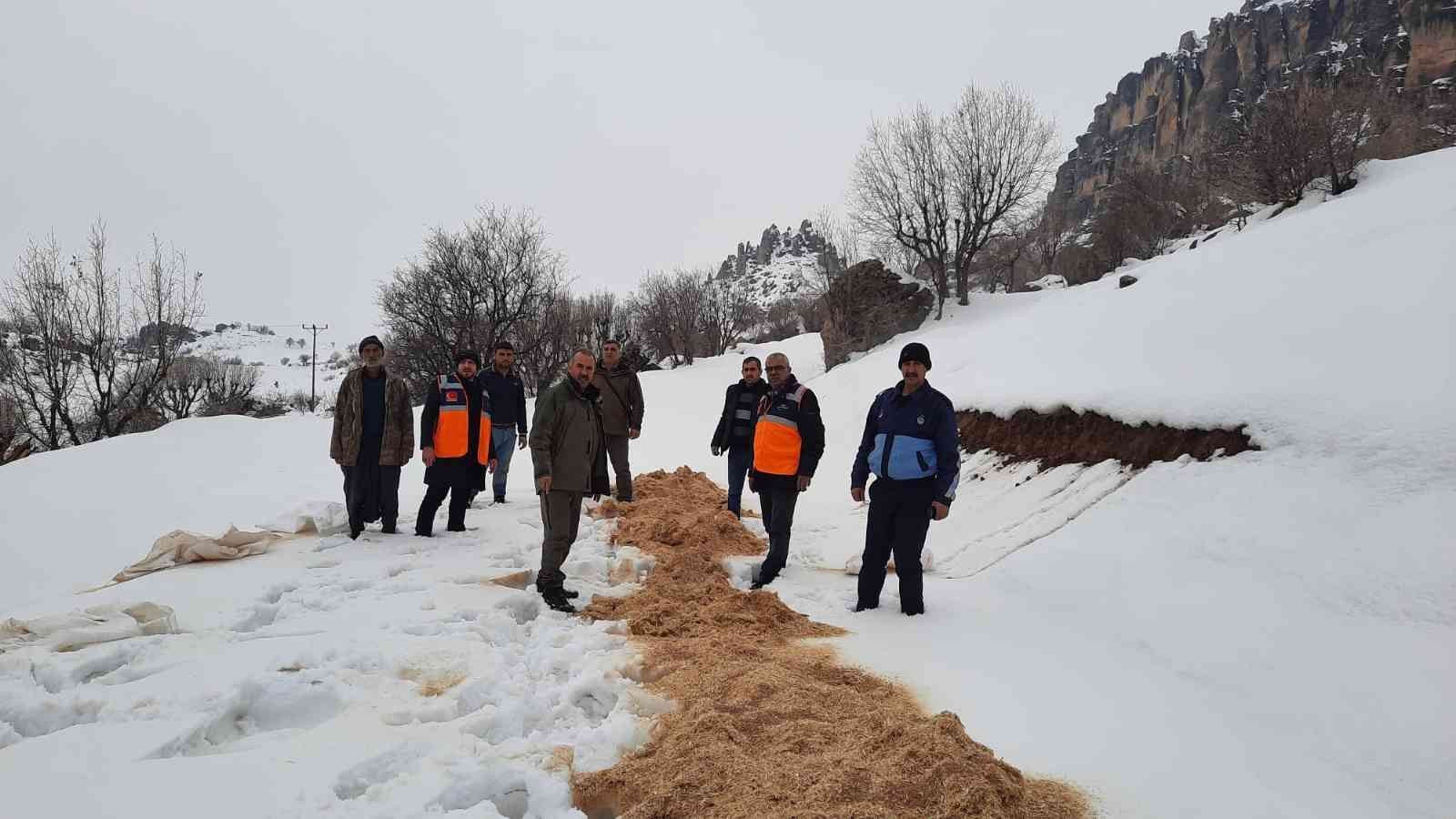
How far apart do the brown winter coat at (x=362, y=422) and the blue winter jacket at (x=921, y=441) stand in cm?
437

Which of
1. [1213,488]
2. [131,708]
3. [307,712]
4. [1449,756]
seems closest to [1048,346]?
[1213,488]

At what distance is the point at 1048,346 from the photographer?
9.45 metres

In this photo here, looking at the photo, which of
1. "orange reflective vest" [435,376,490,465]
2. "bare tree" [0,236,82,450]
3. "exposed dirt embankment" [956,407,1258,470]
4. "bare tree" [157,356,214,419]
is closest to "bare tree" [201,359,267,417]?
"bare tree" [157,356,214,419]

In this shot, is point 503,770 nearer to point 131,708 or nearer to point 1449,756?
point 131,708

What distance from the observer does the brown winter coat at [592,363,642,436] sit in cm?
786

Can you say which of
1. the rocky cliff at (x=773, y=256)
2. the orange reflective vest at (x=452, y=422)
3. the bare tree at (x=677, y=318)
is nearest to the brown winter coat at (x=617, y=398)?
the orange reflective vest at (x=452, y=422)

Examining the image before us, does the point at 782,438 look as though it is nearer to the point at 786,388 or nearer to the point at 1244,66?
the point at 786,388

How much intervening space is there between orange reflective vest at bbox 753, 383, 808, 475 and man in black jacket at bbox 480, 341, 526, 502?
3.19 meters

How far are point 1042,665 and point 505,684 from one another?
9.90 ft

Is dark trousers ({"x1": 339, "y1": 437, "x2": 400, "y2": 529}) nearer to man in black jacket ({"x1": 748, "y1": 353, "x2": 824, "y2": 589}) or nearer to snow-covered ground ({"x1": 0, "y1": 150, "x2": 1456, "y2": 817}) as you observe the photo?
snow-covered ground ({"x1": 0, "y1": 150, "x2": 1456, "y2": 817})

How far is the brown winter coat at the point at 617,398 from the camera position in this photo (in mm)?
7859

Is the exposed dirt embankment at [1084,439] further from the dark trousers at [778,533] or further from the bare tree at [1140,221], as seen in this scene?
the bare tree at [1140,221]

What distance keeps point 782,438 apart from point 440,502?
3.46m

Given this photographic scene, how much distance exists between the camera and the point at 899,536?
4660mm
